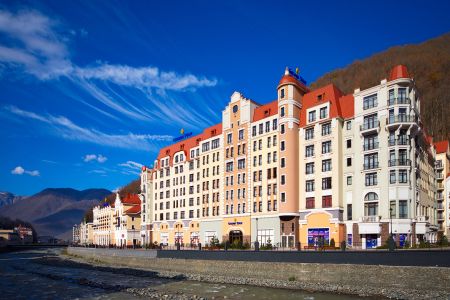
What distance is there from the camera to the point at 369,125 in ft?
229

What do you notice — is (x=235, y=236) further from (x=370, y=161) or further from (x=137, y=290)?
(x=137, y=290)

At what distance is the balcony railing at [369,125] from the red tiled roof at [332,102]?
334 centimetres

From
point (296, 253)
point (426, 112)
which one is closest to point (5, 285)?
point (296, 253)

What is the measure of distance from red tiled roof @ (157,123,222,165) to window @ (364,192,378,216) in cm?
4002

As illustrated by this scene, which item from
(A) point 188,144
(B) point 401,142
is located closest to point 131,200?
(A) point 188,144

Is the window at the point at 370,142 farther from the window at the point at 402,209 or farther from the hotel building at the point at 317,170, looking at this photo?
the window at the point at 402,209

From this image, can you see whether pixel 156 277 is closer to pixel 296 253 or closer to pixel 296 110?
pixel 296 253

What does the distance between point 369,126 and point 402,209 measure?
1377 centimetres

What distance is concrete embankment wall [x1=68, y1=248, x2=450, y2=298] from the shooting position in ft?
129

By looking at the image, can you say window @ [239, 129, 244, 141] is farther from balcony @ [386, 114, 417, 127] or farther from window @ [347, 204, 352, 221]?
balcony @ [386, 114, 417, 127]

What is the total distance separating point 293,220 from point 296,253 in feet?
83.0

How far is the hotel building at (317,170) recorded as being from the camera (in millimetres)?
66500

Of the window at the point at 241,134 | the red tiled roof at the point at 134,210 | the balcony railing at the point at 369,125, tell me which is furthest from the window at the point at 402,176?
the red tiled roof at the point at 134,210

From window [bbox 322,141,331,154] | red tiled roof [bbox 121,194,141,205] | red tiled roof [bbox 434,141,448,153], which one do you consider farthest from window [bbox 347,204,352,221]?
red tiled roof [bbox 121,194,141,205]
